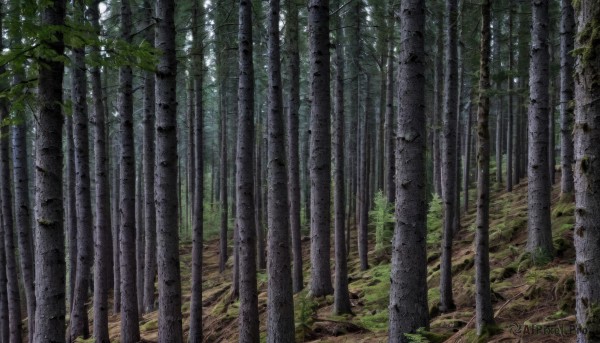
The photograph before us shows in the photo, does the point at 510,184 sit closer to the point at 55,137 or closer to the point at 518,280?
the point at 518,280

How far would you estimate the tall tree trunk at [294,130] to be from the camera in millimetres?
10984

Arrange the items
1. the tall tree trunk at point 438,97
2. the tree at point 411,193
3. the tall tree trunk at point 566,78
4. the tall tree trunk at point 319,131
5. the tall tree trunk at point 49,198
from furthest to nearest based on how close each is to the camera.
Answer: the tall tree trunk at point 438,97 → the tall tree trunk at point 566,78 → the tall tree trunk at point 319,131 → the tree at point 411,193 → the tall tree trunk at point 49,198

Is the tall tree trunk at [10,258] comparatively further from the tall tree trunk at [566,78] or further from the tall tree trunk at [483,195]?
the tall tree trunk at [566,78]

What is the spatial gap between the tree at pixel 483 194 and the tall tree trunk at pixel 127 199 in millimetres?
6371

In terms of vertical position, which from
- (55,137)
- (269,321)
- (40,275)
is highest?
(55,137)

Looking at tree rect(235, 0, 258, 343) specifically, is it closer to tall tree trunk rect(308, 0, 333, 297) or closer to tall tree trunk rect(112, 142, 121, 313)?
tall tree trunk rect(308, 0, 333, 297)

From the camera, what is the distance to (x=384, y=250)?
59.4 ft

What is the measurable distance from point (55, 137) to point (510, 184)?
68.8 feet

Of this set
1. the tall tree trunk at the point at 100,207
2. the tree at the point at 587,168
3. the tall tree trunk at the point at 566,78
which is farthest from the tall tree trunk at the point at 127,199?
the tall tree trunk at the point at 566,78

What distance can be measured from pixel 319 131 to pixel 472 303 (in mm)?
4340

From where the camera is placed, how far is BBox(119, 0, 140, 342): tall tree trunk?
9.27 meters

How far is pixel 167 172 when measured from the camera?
6.50 m

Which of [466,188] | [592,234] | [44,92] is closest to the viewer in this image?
[592,234]

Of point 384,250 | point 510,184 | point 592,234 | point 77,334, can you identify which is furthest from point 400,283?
point 510,184
